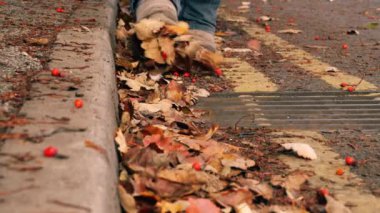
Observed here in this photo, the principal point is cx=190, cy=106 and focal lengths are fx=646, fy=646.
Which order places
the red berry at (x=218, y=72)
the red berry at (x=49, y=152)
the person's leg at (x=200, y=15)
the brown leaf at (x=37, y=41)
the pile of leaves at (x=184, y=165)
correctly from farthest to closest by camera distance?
the person's leg at (x=200, y=15), the red berry at (x=218, y=72), the brown leaf at (x=37, y=41), the pile of leaves at (x=184, y=165), the red berry at (x=49, y=152)

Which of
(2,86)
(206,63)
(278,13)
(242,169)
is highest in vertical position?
(2,86)

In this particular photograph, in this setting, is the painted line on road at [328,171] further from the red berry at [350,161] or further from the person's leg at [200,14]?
the person's leg at [200,14]

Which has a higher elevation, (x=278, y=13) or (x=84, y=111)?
(x=84, y=111)

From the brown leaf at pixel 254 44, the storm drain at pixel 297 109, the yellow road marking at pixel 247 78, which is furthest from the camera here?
the brown leaf at pixel 254 44

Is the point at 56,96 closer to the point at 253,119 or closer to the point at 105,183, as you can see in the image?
the point at 105,183

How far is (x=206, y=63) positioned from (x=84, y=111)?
194 cm

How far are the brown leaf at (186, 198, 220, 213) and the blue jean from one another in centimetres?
262

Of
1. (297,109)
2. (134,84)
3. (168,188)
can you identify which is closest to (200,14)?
(134,84)

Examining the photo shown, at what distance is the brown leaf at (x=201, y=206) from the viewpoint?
187cm

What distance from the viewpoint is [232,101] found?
3.27 metres

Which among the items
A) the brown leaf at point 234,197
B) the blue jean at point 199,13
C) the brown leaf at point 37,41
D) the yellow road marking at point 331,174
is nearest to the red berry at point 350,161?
the yellow road marking at point 331,174

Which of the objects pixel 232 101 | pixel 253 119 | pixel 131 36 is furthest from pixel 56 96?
pixel 131 36

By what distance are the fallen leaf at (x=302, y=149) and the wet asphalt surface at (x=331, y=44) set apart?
123 millimetres

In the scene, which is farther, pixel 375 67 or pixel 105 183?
pixel 375 67
